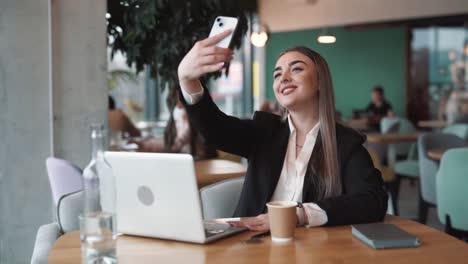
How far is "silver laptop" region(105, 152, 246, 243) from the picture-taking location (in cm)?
189

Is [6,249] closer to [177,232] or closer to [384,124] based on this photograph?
[177,232]

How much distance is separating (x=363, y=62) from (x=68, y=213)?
37.0ft

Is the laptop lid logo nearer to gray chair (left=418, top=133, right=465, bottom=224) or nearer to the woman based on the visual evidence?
the woman

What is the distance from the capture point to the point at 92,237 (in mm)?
1724

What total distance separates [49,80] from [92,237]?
2456 millimetres

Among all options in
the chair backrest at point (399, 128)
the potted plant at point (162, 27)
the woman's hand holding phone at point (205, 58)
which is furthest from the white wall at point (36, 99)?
the chair backrest at point (399, 128)

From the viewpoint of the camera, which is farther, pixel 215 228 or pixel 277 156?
pixel 277 156

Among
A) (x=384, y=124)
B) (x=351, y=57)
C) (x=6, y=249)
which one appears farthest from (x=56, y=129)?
(x=351, y=57)

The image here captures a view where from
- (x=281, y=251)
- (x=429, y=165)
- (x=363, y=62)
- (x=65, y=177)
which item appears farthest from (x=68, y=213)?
(x=363, y=62)

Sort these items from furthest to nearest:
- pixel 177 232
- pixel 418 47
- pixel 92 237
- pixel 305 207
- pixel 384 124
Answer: pixel 418 47 → pixel 384 124 → pixel 305 207 → pixel 177 232 → pixel 92 237

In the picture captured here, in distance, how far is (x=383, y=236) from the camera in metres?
1.97

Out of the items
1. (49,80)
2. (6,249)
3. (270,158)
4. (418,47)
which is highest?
(418,47)

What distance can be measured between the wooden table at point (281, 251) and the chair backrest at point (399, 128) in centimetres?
703

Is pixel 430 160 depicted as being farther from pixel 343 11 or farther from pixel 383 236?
pixel 343 11
